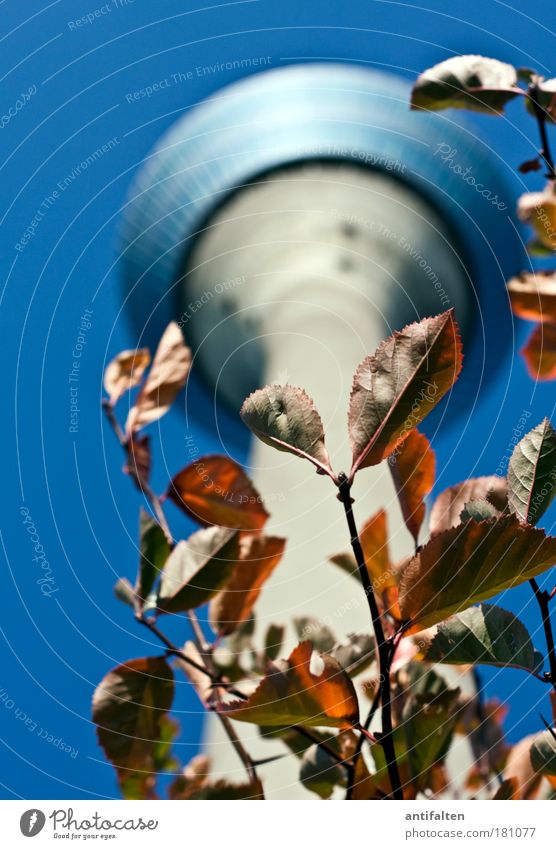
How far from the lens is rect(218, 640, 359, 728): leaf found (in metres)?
0.39

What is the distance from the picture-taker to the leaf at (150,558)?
0.52 metres

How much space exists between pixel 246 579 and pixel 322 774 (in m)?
0.14

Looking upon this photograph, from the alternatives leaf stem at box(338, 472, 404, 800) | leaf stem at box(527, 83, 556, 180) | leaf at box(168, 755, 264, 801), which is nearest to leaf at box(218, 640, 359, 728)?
leaf stem at box(338, 472, 404, 800)

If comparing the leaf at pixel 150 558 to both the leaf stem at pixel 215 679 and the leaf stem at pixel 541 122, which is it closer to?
the leaf stem at pixel 215 679

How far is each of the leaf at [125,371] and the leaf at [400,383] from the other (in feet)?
1.01

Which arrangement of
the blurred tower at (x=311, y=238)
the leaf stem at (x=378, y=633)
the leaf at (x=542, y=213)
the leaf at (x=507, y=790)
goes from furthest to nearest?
the blurred tower at (x=311, y=238) < the leaf at (x=542, y=213) < the leaf at (x=507, y=790) < the leaf stem at (x=378, y=633)

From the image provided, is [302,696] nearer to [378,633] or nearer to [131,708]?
[378,633]

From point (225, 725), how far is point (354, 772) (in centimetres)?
13

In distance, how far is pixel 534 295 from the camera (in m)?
0.62

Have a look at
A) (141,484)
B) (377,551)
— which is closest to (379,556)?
(377,551)

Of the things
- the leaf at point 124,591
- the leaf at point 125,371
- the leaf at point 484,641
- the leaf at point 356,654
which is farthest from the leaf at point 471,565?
the leaf at point 125,371

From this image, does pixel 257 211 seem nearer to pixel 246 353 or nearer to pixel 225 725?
pixel 246 353
